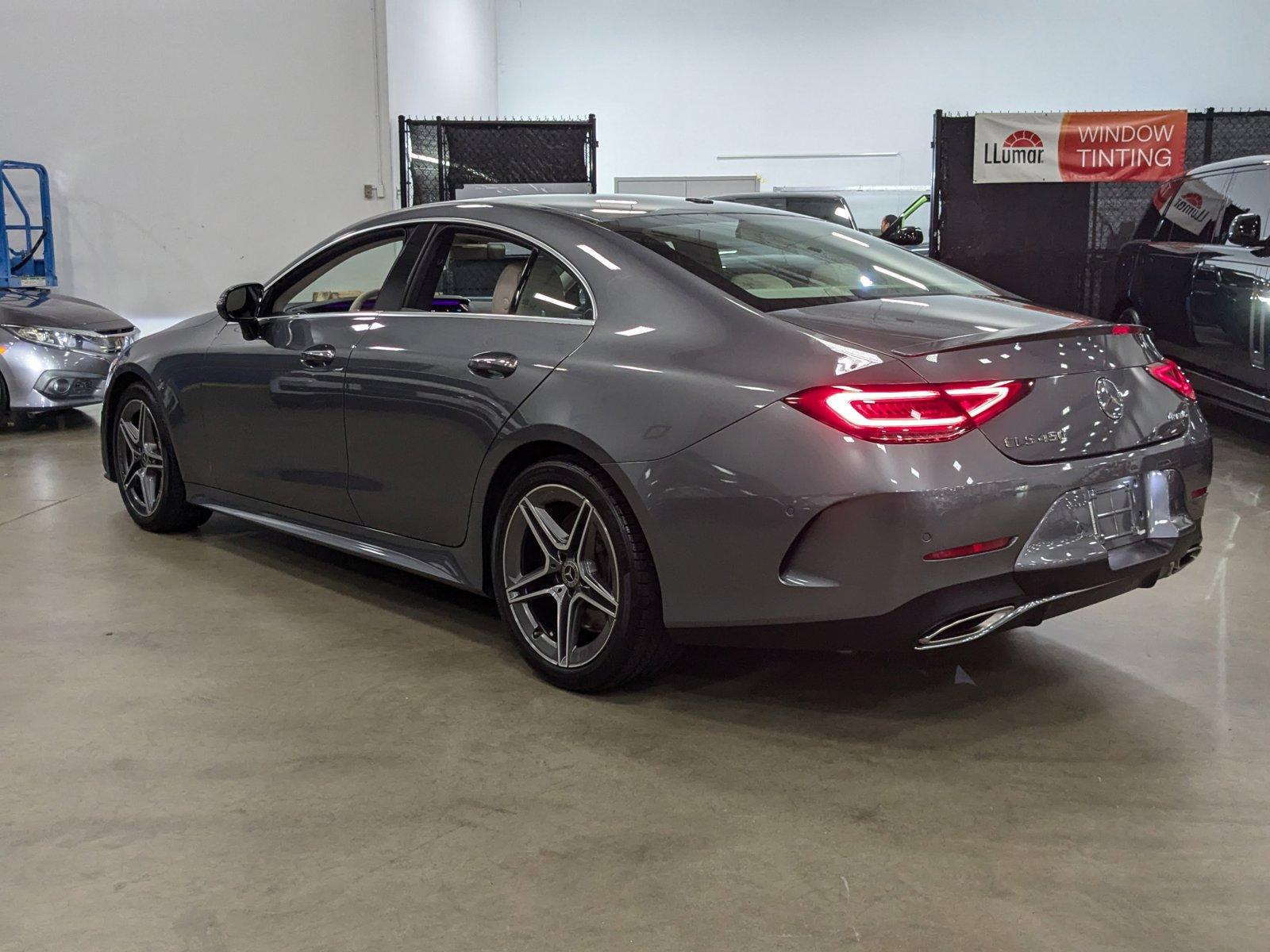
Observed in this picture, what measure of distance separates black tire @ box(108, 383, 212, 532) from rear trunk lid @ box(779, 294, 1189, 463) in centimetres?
282

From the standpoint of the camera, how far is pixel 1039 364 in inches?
104

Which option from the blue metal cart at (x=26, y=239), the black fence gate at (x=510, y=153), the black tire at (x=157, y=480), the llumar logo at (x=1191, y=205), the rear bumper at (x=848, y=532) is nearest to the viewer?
the rear bumper at (x=848, y=532)

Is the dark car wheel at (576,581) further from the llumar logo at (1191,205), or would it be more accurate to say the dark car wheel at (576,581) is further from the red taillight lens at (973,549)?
the llumar logo at (1191,205)

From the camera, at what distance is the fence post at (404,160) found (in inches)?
431

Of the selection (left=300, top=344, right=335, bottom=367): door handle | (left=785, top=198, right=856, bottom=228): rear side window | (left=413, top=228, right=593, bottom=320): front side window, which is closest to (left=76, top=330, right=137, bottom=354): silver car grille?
(left=300, top=344, right=335, bottom=367): door handle

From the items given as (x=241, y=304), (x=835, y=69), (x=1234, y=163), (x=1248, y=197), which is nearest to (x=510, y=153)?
(x=1234, y=163)

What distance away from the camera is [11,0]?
11.5 m

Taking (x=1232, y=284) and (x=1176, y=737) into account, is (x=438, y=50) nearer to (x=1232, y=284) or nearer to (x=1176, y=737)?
(x=1232, y=284)

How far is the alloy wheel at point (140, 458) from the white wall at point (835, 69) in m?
14.5

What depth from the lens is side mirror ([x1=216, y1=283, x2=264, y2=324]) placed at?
4.02 meters

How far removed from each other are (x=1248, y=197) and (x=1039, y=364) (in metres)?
4.49

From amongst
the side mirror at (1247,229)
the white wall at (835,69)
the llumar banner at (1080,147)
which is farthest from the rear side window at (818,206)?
the white wall at (835,69)

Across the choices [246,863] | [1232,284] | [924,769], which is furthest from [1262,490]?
[246,863]

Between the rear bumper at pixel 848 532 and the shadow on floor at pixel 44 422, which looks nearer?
the rear bumper at pixel 848 532
